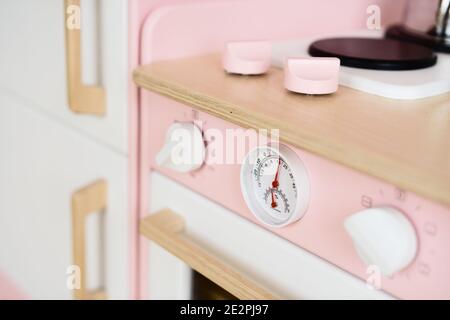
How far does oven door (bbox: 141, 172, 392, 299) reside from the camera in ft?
1.98

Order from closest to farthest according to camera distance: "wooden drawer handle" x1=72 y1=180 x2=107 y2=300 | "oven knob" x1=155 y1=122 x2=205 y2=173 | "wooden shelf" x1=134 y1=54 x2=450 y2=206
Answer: "wooden shelf" x1=134 y1=54 x2=450 y2=206, "oven knob" x1=155 y1=122 x2=205 y2=173, "wooden drawer handle" x1=72 y1=180 x2=107 y2=300

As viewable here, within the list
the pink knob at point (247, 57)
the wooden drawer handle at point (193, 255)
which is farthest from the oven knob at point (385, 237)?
the pink knob at point (247, 57)

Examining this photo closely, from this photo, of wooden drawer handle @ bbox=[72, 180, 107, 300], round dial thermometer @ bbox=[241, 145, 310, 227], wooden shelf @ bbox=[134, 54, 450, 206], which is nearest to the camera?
wooden shelf @ bbox=[134, 54, 450, 206]

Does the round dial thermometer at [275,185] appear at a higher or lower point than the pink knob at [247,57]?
lower

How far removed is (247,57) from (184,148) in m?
0.14

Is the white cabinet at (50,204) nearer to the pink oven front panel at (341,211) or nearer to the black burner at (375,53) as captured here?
the pink oven front panel at (341,211)

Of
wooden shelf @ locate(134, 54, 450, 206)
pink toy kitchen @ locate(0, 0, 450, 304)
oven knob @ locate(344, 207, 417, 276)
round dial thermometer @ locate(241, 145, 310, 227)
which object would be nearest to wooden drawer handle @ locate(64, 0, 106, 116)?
pink toy kitchen @ locate(0, 0, 450, 304)

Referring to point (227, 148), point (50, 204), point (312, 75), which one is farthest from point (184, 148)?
point (50, 204)

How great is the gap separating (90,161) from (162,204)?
0.51 feet

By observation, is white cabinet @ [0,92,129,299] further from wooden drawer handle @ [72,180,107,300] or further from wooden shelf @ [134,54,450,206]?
wooden shelf @ [134,54,450,206]

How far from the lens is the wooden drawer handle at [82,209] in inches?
33.3

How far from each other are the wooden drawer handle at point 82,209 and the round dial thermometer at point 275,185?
307mm

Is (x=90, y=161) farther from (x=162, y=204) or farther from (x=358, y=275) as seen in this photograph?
(x=358, y=275)
